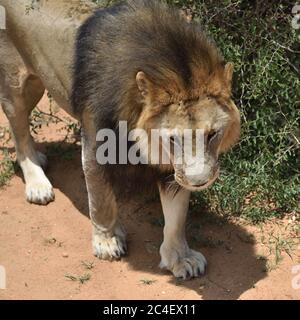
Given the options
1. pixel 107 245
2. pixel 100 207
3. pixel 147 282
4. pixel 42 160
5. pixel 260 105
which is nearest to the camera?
pixel 147 282

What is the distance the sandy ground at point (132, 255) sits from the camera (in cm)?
461

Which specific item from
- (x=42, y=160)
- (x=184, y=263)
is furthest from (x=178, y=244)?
(x=42, y=160)

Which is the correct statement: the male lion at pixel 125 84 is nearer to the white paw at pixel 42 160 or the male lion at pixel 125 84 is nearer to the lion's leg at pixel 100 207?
the lion's leg at pixel 100 207

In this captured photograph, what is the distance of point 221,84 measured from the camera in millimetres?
4055

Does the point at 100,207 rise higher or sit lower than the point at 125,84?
lower

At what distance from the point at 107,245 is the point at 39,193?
33.5 inches

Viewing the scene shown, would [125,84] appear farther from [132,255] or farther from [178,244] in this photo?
[132,255]

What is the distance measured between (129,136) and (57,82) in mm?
1081

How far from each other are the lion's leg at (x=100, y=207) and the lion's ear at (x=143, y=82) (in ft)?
2.19

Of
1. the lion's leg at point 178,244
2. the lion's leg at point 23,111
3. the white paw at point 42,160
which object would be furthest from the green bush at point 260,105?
the white paw at point 42,160

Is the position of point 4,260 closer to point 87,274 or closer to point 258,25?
point 87,274

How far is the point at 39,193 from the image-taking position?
218 inches

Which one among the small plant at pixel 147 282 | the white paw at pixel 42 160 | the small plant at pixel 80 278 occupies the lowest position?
the small plant at pixel 80 278
